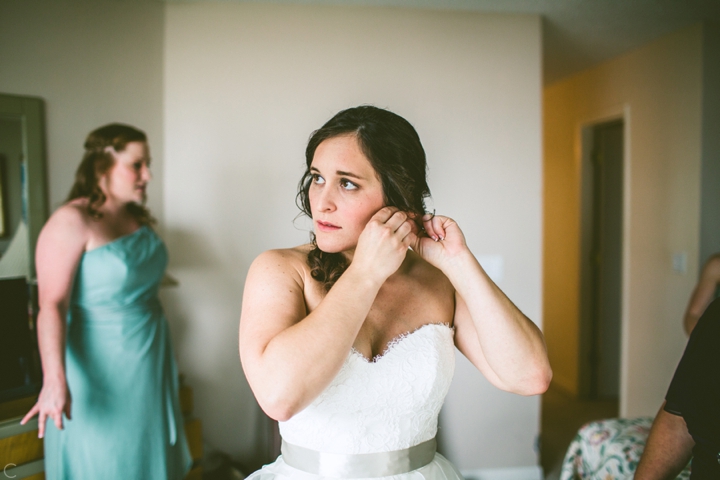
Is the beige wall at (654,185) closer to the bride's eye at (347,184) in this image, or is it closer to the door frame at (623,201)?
the door frame at (623,201)

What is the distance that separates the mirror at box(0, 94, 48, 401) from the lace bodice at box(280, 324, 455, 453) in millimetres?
1285

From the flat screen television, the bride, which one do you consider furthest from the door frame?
the flat screen television

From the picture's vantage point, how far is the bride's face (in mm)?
1059

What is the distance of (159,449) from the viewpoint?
1.85 m

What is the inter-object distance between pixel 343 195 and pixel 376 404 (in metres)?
0.48

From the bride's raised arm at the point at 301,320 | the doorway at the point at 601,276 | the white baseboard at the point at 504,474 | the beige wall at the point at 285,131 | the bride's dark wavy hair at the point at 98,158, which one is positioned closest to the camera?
the bride's raised arm at the point at 301,320

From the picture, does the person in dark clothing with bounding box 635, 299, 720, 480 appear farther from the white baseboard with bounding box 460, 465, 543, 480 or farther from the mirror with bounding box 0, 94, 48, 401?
the mirror with bounding box 0, 94, 48, 401

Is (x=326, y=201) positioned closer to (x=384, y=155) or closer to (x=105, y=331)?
(x=384, y=155)

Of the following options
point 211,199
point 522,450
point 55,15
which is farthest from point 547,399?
point 55,15

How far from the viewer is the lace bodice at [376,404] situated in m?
1.02

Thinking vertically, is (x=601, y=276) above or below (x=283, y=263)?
below

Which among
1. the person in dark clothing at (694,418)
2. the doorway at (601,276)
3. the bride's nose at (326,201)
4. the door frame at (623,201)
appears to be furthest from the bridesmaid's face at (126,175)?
the doorway at (601,276)

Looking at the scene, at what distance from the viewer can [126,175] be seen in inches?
74.2

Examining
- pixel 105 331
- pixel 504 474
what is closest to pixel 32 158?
pixel 105 331
